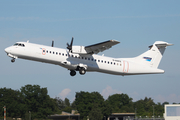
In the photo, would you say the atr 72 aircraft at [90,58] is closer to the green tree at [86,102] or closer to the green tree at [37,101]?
the green tree at [37,101]

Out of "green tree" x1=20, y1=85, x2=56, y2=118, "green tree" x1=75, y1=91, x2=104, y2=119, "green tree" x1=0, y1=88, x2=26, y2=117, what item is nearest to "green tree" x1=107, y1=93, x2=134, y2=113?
"green tree" x1=75, y1=91, x2=104, y2=119

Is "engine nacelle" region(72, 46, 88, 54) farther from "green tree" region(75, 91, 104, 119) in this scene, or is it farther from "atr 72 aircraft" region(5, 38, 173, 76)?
"green tree" region(75, 91, 104, 119)

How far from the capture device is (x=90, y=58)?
31750 millimetres

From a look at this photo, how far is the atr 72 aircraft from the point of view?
95.6 feet

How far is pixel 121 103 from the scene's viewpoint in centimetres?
10919

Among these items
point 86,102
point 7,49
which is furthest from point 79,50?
point 86,102

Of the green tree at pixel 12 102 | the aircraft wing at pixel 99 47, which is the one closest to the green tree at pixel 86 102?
the green tree at pixel 12 102

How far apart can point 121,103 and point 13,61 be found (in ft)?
276

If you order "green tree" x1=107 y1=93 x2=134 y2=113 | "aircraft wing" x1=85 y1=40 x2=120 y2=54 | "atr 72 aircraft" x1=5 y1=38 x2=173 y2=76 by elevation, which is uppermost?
"aircraft wing" x1=85 y1=40 x2=120 y2=54

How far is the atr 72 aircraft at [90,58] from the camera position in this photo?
29.1 meters

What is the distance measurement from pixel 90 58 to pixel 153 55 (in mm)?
8622

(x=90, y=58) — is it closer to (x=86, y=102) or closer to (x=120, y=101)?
(x=86, y=102)

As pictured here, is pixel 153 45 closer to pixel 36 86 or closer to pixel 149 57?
pixel 149 57

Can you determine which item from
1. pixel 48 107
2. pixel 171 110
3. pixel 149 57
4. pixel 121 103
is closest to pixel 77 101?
pixel 48 107
